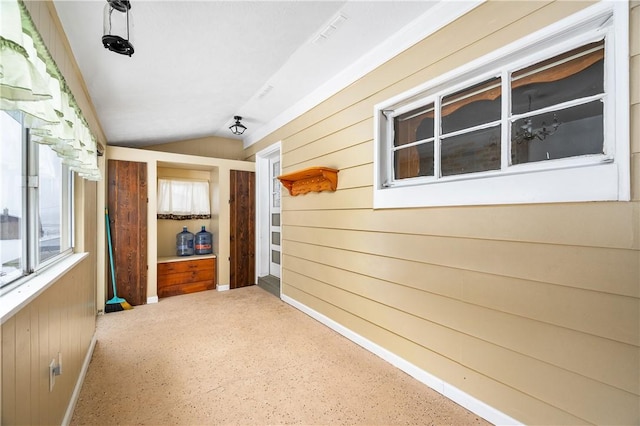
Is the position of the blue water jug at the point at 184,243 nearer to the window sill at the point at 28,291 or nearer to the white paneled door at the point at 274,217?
the white paneled door at the point at 274,217

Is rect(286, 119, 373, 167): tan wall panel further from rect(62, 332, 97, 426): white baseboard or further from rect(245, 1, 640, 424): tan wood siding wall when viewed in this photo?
rect(62, 332, 97, 426): white baseboard

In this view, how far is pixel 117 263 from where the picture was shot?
11.8 feet

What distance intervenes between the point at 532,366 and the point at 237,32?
278 cm

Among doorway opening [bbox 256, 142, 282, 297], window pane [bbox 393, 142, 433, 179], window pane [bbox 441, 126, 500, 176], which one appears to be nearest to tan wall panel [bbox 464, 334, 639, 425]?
window pane [bbox 441, 126, 500, 176]

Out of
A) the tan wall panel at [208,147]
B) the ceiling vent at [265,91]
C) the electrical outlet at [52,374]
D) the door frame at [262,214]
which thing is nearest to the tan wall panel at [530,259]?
the ceiling vent at [265,91]

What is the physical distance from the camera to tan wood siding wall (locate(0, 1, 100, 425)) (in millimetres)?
951

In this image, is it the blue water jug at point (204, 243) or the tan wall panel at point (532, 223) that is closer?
the tan wall panel at point (532, 223)

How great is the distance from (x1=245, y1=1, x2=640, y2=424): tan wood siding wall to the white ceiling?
350 mm

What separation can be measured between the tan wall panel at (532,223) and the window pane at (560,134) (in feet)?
0.94

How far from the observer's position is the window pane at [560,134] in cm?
133

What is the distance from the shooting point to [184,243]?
4.45 m

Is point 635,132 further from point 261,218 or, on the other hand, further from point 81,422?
point 261,218

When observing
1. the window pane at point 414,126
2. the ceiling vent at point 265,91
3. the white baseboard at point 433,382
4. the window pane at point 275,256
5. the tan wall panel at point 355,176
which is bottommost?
the white baseboard at point 433,382

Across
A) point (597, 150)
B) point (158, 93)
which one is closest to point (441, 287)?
point (597, 150)
